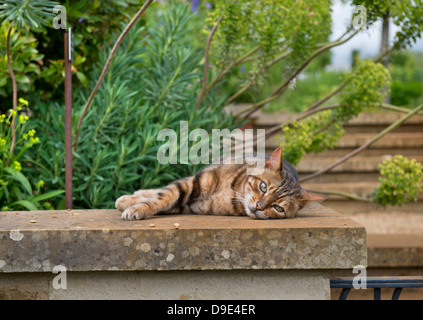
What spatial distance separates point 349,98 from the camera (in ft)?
13.7

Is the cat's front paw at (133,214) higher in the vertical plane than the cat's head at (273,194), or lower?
lower

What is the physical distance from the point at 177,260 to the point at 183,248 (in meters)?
0.06

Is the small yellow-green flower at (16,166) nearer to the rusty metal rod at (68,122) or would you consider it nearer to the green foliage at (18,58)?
the rusty metal rod at (68,122)

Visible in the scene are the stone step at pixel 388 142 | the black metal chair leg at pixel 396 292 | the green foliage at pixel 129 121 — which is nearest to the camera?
the black metal chair leg at pixel 396 292

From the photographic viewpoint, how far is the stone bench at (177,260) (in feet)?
7.30

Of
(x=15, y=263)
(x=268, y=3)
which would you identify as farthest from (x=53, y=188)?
(x=268, y=3)

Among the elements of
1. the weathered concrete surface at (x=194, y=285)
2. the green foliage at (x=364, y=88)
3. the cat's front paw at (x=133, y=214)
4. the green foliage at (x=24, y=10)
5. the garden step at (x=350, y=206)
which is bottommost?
the garden step at (x=350, y=206)

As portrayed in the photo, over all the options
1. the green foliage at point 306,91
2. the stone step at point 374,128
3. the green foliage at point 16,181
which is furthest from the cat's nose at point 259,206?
the green foliage at point 306,91

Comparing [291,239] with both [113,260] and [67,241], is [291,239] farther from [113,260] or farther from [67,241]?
[67,241]

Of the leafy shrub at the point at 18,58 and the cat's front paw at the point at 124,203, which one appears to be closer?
the cat's front paw at the point at 124,203

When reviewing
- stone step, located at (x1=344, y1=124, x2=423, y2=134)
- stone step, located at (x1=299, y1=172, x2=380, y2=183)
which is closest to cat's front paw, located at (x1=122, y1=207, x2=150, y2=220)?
stone step, located at (x1=299, y1=172, x2=380, y2=183)

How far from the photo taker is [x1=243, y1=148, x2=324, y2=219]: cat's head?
2672mm

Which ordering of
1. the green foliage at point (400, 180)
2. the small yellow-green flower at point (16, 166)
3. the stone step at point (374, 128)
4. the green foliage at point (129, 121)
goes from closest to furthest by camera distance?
1. the small yellow-green flower at point (16, 166)
2. the green foliage at point (129, 121)
3. the green foliage at point (400, 180)
4. the stone step at point (374, 128)
